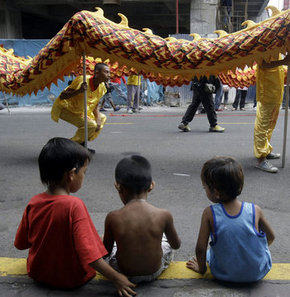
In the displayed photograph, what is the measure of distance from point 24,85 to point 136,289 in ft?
13.0

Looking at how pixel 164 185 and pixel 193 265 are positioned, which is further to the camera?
pixel 164 185

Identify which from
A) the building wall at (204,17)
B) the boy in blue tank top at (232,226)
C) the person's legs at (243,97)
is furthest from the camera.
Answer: the building wall at (204,17)

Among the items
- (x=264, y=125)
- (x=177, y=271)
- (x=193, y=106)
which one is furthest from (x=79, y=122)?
(x=177, y=271)

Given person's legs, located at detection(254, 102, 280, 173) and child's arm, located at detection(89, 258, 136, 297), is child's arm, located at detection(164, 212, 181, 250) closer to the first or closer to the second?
child's arm, located at detection(89, 258, 136, 297)

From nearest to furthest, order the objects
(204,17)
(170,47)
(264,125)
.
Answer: (170,47) < (264,125) < (204,17)

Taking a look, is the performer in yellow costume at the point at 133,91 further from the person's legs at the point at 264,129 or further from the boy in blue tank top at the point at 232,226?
the boy in blue tank top at the point at 232,226

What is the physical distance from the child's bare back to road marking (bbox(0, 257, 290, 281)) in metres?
0.30

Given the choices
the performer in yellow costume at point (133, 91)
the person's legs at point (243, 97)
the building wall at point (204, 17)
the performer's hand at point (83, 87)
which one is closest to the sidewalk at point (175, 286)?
the performer's hand at point (83, 87)

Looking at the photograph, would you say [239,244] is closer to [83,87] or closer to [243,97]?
[83,87]

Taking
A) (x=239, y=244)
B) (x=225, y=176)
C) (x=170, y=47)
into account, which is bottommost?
(x=239, y=244)

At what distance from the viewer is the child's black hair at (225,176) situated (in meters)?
2.15

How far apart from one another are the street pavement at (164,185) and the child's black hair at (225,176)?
58 centimetres

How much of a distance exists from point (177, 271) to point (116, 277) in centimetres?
54

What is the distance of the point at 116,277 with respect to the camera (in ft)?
6.91
